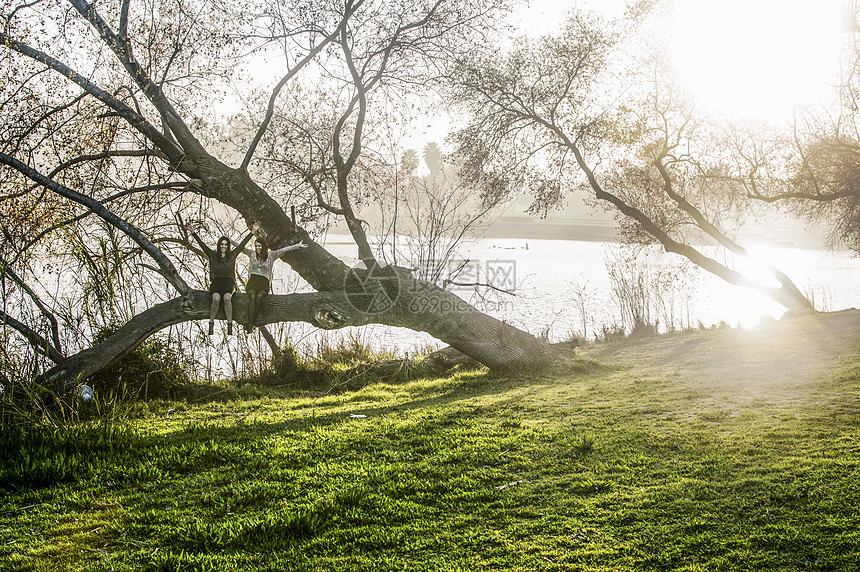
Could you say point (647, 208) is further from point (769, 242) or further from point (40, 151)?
point (769, 242)

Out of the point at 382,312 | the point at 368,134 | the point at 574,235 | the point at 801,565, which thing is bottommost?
the point at 801,565

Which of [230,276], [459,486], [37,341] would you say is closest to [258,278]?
[230,276]

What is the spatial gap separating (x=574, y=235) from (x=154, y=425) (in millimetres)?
51017

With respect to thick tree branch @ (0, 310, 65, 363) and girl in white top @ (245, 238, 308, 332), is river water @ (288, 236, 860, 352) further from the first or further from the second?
thick tree branch @ (0, 310, 65, 363)

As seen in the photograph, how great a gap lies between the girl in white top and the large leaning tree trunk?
19cm

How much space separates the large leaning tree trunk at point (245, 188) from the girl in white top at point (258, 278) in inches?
7.6

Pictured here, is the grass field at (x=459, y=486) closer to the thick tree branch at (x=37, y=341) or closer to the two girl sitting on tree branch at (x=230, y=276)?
the two girl sitting on tree branch at (x=230, y=276)

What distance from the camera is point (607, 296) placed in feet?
83.5

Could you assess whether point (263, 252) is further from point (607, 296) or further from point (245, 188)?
point (607, 296)

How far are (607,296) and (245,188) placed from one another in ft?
63.3

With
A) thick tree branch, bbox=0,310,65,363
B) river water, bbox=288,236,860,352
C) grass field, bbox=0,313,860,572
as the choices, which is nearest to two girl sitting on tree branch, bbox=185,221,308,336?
grass field, bbox=0,313,860,572

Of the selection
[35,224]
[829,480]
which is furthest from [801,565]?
[35,224]

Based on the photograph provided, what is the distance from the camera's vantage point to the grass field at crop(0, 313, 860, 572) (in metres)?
3.79

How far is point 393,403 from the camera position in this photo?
336 inches
